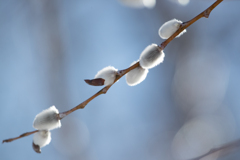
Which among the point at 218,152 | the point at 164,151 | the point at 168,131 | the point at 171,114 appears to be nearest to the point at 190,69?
the point at 171,114

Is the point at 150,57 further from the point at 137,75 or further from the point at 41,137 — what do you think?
the point at 41,137

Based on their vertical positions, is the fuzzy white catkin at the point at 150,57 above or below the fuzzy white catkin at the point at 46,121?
below

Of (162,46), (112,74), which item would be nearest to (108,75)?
(112,74)

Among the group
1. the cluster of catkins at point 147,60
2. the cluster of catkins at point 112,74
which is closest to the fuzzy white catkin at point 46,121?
the cluster of catkins at point 112,74

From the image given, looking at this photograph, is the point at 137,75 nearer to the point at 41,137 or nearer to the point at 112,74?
the point at 112,74

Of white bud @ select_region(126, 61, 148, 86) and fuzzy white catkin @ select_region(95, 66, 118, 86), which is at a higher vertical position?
fuzzy white catkin @ select_region(95, 66, 118, 86)

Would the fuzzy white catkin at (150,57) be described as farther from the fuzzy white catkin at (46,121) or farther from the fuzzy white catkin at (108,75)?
the fuzzy white catkin at (46,121)

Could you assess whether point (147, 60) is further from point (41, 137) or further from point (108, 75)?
point (41, 137)

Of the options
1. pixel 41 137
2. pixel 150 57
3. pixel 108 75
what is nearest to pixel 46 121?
pixel 41 137

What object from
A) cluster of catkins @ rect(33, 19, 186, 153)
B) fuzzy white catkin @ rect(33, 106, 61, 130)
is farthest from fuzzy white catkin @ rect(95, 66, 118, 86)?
fuzzy white catkin @ rect(33, 106, 61, 130)

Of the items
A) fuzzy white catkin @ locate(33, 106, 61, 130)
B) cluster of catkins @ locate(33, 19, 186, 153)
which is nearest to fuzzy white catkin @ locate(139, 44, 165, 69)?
cluster of catkins @ locate(33, 19, 186, 153)

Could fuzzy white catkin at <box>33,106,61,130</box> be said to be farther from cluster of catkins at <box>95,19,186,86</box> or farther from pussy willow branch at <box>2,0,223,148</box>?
cluster of catkins at <box>95,19,186,86</box>

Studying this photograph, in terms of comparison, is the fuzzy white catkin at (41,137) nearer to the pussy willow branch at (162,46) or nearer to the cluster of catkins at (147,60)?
the pussy willow branch at (162,46)
